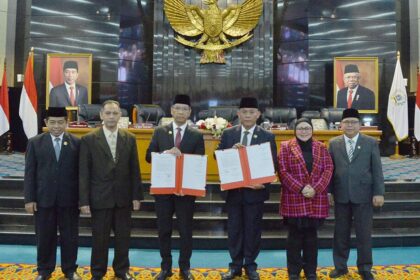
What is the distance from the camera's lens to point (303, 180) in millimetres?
3010

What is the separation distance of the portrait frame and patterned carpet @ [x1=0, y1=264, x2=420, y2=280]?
20.0 feet

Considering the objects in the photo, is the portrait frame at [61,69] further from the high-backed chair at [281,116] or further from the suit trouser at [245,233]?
the suit trouser at [245,233]

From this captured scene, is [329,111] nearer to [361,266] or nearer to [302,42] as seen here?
[302,42]

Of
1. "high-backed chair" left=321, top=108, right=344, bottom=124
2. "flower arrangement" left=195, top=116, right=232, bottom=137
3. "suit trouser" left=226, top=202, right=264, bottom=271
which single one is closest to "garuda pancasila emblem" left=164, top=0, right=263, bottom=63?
"high-backed chair" left=321, top=108, right=344, bottom=124

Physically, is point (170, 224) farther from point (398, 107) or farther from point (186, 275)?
point (398, 107)

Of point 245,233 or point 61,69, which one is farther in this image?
point 61,69

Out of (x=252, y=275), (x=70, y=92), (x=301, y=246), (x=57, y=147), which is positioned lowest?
(x=252, y=275)

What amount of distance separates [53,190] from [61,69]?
6824mm

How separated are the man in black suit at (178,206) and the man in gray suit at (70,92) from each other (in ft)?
20.9

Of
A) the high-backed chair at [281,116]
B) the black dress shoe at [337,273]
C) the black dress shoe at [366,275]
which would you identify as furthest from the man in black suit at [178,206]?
the high-backed chair at [281,116]

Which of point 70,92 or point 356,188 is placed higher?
point 70,92

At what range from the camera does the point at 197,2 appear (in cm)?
902

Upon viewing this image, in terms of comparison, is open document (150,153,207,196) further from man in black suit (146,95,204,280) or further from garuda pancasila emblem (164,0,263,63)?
garuda pancasila emblem (164,0,263,63)

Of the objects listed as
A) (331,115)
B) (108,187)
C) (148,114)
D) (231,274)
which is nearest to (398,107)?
(331,115)
